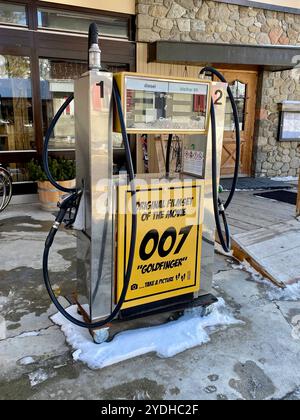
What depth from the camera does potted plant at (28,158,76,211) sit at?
541 centimetres

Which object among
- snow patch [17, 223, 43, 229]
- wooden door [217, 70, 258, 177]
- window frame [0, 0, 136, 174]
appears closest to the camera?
snow patch [17, 223, 43, 229]

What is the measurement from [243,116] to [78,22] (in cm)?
382

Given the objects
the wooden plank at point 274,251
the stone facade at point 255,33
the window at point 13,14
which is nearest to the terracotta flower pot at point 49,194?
the window at point 13,14

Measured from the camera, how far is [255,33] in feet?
23.3

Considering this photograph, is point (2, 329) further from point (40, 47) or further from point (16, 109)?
point (40, 47)

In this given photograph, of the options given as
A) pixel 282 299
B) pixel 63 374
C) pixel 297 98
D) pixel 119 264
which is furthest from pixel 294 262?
pixel 297 98

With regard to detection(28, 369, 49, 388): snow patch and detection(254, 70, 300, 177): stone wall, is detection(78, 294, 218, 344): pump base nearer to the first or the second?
detection(28, 369, 49, 388): snow patch

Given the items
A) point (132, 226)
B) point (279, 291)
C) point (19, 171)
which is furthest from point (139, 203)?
point (19, 171)

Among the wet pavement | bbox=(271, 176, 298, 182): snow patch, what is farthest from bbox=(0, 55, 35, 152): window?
bbox=(271, 176, 298, 182): snow patch

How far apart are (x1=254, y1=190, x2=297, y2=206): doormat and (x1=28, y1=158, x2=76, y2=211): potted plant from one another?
3.26 metres

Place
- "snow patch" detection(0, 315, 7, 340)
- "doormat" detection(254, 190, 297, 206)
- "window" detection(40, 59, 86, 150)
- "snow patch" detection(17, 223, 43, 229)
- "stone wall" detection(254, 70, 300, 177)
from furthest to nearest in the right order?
"stone wall" detection(254, 70, 300, 177) → "doormat" detection(254, 190, 297, 206) → "window" detection(40, 59, 86, 150) → "snow patch" detection(17, 223, 43, 229) → "snow patch" detection(0, 315, 7, 340)

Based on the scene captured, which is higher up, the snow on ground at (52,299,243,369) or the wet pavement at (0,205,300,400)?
the snow on ground at (52,299,243,369)

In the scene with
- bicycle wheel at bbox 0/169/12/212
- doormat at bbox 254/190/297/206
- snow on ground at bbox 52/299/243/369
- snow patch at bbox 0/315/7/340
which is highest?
bicycle wheel at bbox 0/169/12/212

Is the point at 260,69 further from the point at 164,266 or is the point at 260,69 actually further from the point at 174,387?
the point at 174,387
